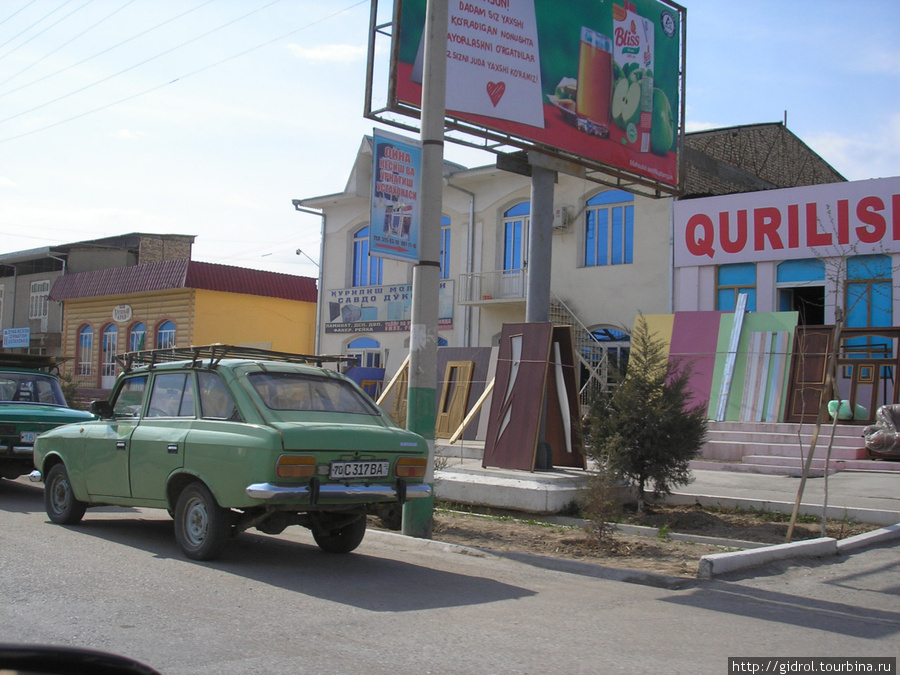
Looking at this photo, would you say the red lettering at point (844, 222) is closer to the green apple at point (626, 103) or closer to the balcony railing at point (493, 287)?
the green apple at point (626, 103)

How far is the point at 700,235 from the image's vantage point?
1992cm

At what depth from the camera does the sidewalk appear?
9977 mm

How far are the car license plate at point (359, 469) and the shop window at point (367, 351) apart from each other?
770 inches

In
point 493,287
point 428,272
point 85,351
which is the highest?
point 493,287

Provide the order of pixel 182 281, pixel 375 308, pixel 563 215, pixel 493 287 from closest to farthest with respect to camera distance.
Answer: pixel 563 215, pixel 493 287, pixel 375 308, pixel 182 281

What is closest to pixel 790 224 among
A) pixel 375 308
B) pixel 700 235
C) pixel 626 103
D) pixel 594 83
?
pixel 700 235

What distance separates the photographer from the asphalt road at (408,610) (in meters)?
4.58

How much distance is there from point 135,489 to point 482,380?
11.9 metres

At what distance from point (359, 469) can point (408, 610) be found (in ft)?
4.74

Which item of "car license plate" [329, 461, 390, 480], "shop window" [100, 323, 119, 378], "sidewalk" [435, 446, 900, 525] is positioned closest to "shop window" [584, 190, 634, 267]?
"sidewalk" [435, 446, 900, 525]

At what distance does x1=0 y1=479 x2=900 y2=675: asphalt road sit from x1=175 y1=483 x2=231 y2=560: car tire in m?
0.14

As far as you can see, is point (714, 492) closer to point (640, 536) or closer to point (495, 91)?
point (640, 536)

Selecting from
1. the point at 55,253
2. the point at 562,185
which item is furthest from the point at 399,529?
the point at 55,253

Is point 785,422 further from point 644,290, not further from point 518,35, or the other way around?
point 518,35
